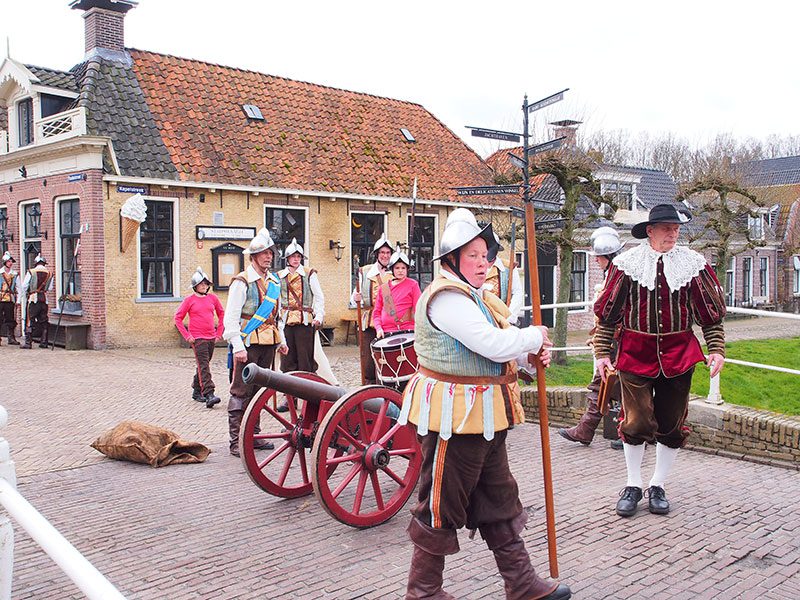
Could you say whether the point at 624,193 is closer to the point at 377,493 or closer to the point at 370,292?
the point at 370,292

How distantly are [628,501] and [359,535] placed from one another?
171 centimetres

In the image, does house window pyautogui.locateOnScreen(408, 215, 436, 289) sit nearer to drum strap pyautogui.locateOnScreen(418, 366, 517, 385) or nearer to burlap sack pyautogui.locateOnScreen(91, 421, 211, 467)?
burlap sack pyautogui.locateOnScreen(91, 421, 211, 467)

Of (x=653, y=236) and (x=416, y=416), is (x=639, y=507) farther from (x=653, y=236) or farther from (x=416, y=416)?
(x=416, y=416)

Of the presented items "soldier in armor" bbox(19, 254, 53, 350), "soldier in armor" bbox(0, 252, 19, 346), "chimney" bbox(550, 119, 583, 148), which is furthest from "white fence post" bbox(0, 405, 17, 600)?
"chimney" bbox(550, 119, 583, 148)

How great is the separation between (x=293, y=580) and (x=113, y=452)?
3.26 m

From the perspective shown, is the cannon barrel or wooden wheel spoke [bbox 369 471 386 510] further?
the cannon barrel

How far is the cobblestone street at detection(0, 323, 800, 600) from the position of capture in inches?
159

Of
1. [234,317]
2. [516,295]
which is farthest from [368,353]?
[234,317]

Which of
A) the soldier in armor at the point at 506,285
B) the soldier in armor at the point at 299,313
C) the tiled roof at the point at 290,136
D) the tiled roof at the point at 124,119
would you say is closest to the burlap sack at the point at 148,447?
the soldier in armor at the point at 299,313

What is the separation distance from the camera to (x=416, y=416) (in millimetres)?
3705

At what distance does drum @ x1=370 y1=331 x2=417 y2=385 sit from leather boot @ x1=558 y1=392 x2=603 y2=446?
158 centimetres

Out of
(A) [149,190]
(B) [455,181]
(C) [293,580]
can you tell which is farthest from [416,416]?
(B) [455,181]

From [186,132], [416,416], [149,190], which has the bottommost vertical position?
[416,416]

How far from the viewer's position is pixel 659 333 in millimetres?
4984
